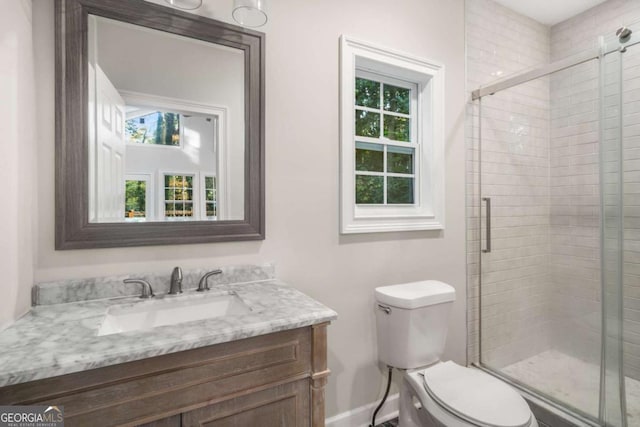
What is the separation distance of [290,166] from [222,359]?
95cm

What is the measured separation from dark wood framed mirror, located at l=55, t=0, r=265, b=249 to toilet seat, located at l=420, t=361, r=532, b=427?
3.42ft

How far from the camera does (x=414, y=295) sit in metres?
1.61

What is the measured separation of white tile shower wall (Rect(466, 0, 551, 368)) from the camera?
2133mm

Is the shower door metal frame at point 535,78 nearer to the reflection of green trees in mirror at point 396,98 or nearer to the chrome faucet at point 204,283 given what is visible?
the reflection of green trees in mirror at point 396,98

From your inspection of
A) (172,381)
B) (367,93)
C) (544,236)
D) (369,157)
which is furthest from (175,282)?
(544,236)

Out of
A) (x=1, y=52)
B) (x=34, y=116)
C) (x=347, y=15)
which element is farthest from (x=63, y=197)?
(x=347, y=15)

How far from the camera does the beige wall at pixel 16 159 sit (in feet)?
3.09

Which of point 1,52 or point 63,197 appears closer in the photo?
point 1,52

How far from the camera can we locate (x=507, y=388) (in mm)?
1364

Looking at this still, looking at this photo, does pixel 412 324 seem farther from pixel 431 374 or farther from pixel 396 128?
pixel 396 128

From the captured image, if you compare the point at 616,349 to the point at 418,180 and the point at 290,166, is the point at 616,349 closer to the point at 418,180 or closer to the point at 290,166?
the point at 418,180

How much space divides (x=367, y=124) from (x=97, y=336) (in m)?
1.66

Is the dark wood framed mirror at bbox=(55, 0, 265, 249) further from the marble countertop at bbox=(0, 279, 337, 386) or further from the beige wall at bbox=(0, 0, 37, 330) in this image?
the marble countertop at bbox=(0, 279, 337, 386)

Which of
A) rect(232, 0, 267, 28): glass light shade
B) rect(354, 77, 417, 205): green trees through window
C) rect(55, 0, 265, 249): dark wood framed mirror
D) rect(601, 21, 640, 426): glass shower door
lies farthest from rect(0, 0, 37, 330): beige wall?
rect(601, 21, 640, 426): glass shower door
